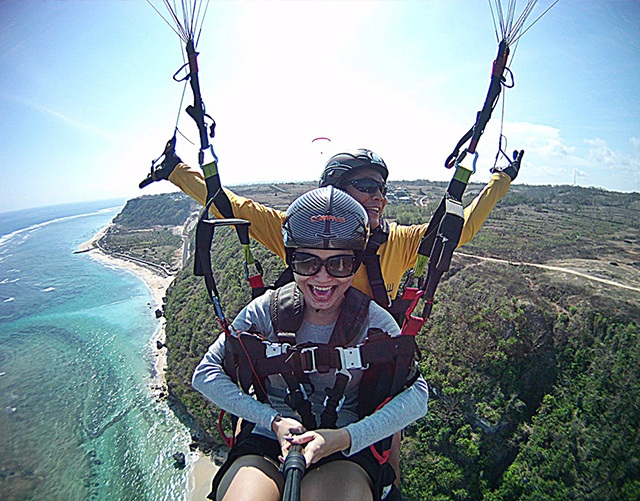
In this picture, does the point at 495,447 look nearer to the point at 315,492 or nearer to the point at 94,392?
the point at 315,492

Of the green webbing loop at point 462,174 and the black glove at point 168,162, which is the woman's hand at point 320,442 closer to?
the green webbing loop at point 462,174

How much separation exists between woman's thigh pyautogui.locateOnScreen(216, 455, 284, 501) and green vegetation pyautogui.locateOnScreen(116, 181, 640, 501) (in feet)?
66.4

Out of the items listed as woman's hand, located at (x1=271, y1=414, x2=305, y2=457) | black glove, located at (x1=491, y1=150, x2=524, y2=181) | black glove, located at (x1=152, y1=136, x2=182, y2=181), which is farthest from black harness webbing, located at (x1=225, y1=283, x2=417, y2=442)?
black glove, located at (x1=491, y1=150, x2=524, y2=181)

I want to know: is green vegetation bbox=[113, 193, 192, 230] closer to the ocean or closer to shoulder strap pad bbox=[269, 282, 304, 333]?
the ocean

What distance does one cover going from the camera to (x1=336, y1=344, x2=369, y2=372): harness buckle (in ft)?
7.36

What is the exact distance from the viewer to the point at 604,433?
56.9 ft

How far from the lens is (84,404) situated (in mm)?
30188

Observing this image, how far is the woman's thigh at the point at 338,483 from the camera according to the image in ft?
6.37

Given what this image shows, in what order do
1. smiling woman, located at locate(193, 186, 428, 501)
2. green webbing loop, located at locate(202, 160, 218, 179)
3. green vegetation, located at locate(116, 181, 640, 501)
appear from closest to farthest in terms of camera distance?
1. smiling woman, located at locate(193, 186, 428, 501)
2. green webbing loop, located at locate(202, 160, 218, 179)
3. green vegetation, located at locate(116, 181, 640, 501)

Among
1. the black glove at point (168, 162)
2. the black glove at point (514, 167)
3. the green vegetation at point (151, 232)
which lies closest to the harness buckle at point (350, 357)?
the black glove at point (168, 162)

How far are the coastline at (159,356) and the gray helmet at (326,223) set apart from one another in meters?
23.2

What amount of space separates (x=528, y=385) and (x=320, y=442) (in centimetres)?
2421

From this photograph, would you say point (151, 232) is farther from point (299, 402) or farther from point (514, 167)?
point (299, 402)

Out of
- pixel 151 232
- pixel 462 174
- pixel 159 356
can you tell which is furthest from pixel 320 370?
pixel 151 232
